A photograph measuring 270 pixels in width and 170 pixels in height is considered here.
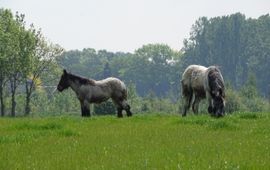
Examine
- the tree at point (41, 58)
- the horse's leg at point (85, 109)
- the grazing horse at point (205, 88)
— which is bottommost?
the horse's leg at point (85, 109)

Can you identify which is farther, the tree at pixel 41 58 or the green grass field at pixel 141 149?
the tree at pixel 41 58

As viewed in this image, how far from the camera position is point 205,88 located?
2723 centimetres

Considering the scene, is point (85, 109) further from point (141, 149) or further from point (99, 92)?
point (141, 149)

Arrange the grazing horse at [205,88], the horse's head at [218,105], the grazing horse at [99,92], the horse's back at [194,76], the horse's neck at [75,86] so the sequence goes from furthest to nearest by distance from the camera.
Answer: the horse's neck at [75,86] → the grazing horse at [99,92] → the horse's back at [194,76] → the grazing horse at [205,88] → the horse's head at [218,105]

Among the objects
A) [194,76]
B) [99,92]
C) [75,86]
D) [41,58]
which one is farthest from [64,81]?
[41,58]

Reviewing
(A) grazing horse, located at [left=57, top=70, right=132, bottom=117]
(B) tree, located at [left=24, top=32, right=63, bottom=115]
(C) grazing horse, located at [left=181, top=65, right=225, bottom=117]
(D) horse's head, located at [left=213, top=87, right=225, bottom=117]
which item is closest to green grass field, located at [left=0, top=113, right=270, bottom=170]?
(D) horse's head, located at [left=213, top=87, right=225, bottom=117]

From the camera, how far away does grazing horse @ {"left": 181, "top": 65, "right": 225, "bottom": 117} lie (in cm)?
2489

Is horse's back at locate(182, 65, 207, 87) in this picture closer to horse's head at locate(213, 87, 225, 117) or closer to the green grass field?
horse's head at locate(213, 87, 225, 117)

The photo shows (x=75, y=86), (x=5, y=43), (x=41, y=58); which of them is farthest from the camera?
(x=41, y=58)

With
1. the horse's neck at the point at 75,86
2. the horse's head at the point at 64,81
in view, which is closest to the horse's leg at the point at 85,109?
the horse's neck at the point at 75,86

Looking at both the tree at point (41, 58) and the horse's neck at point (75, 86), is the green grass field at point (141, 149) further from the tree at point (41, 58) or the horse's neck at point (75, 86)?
the tree at point (41, 58)

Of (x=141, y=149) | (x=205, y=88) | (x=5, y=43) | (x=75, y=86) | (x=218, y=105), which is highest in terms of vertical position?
(x=5, y=43)

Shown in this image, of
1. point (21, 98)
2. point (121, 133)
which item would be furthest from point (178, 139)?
point (21, 98)

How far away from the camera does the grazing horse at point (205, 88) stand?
24891mm
